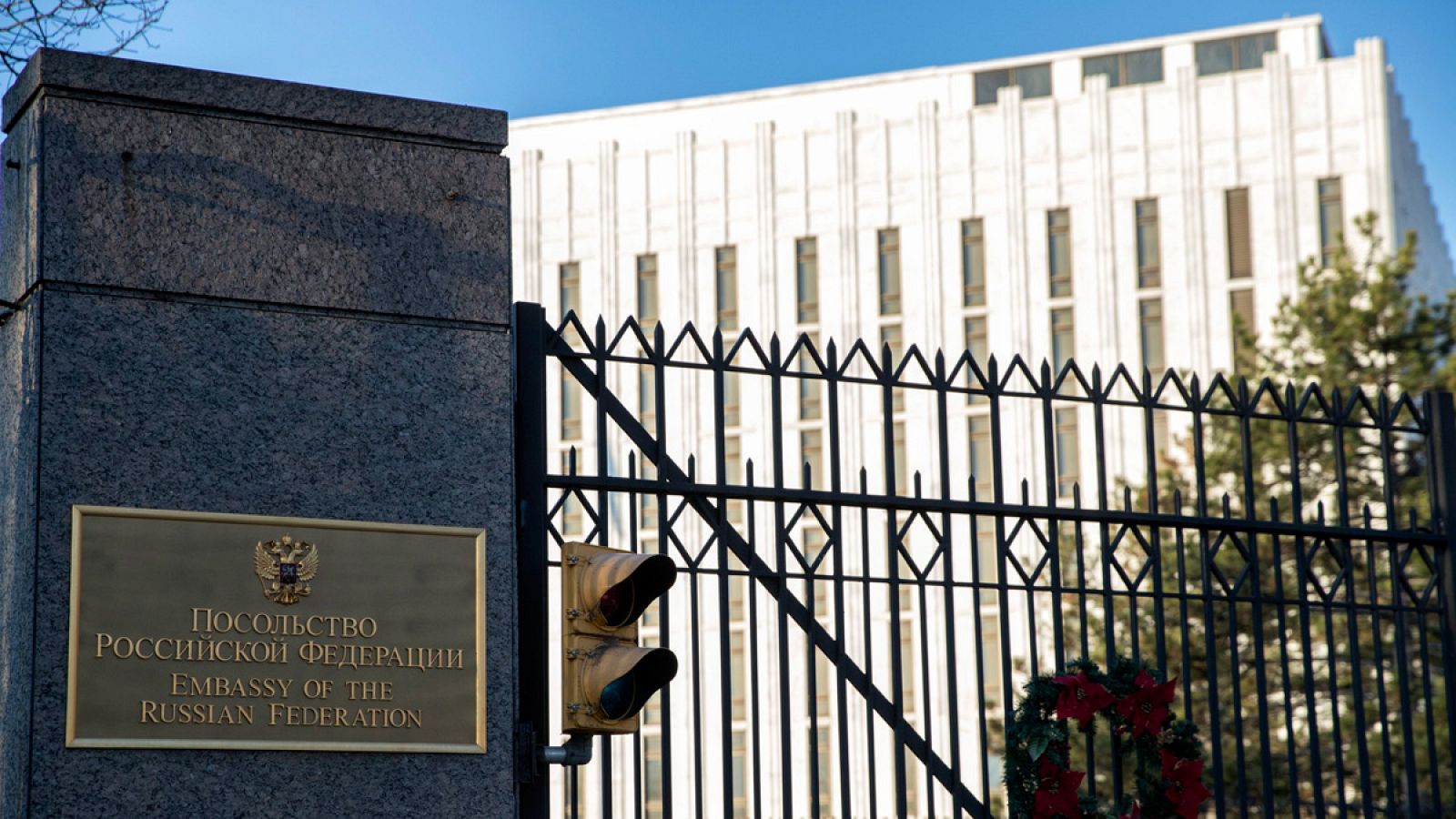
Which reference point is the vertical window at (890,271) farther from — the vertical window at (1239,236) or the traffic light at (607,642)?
the traffic light at (607,642)

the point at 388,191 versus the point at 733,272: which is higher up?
the point at 733,272

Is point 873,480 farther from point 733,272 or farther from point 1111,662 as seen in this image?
point 1111,662

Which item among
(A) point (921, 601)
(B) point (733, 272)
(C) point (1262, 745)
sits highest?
(B) point (733, 272)

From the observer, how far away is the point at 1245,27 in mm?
47719

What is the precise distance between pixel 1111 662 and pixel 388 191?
3.35 m

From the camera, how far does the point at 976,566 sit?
741 cm

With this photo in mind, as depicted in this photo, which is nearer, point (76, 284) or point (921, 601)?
point (76, 284)

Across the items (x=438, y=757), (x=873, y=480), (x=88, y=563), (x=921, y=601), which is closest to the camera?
(x=88, y=563)

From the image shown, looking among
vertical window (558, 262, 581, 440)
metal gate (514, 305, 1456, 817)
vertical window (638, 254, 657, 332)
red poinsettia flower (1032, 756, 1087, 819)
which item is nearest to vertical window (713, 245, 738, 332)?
vertical window (638, 254, 657, 332)

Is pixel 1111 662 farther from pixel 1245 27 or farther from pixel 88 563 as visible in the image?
pixel 1245 27

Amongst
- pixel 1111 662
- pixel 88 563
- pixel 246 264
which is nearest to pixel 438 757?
pixel 88 563

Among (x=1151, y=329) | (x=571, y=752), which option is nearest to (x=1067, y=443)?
(x=1151, y=329)

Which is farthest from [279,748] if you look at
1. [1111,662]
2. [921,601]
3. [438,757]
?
[1111,662]

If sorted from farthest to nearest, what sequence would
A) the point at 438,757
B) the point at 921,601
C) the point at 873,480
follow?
the point at 873,480, the point at 921,601, the point at 438,757
